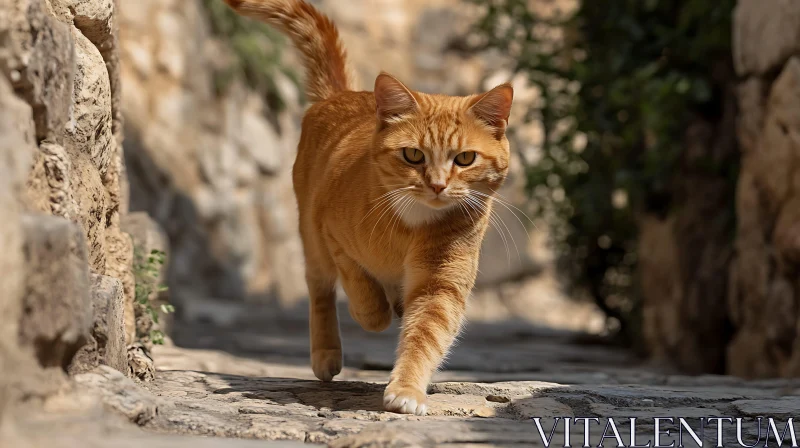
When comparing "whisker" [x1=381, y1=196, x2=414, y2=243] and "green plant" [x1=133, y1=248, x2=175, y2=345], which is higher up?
"whisker" [x1=381, y1=196, x2=414, y2=243]

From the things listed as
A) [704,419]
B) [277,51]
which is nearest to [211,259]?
[277,51]

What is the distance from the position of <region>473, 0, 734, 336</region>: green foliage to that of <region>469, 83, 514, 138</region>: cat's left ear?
2.85 meters

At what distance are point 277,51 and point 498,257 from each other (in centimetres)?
409

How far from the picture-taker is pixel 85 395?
218cm

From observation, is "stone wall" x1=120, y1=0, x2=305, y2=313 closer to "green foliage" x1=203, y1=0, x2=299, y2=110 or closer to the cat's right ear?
"green foliage" x1=203, y1=0, x2=299, y2=110

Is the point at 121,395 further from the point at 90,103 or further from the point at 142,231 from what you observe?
the point at 142,231

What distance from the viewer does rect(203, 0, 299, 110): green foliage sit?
10391mm

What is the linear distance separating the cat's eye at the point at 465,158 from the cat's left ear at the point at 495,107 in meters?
0.19

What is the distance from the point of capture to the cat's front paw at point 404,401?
276 cm

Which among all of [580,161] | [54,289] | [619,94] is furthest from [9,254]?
[580,161]

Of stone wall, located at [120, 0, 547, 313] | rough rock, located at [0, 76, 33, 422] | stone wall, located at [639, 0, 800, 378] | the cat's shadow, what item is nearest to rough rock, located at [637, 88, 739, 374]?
stone wall, located at [639, 0, 800, 378]

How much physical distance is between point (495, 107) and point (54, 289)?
1804 mm

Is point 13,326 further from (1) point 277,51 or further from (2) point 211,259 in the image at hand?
(1) point 277,51

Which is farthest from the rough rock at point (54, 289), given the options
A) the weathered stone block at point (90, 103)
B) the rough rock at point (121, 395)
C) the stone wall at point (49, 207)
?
the weathered stone block at point (90, 103)
